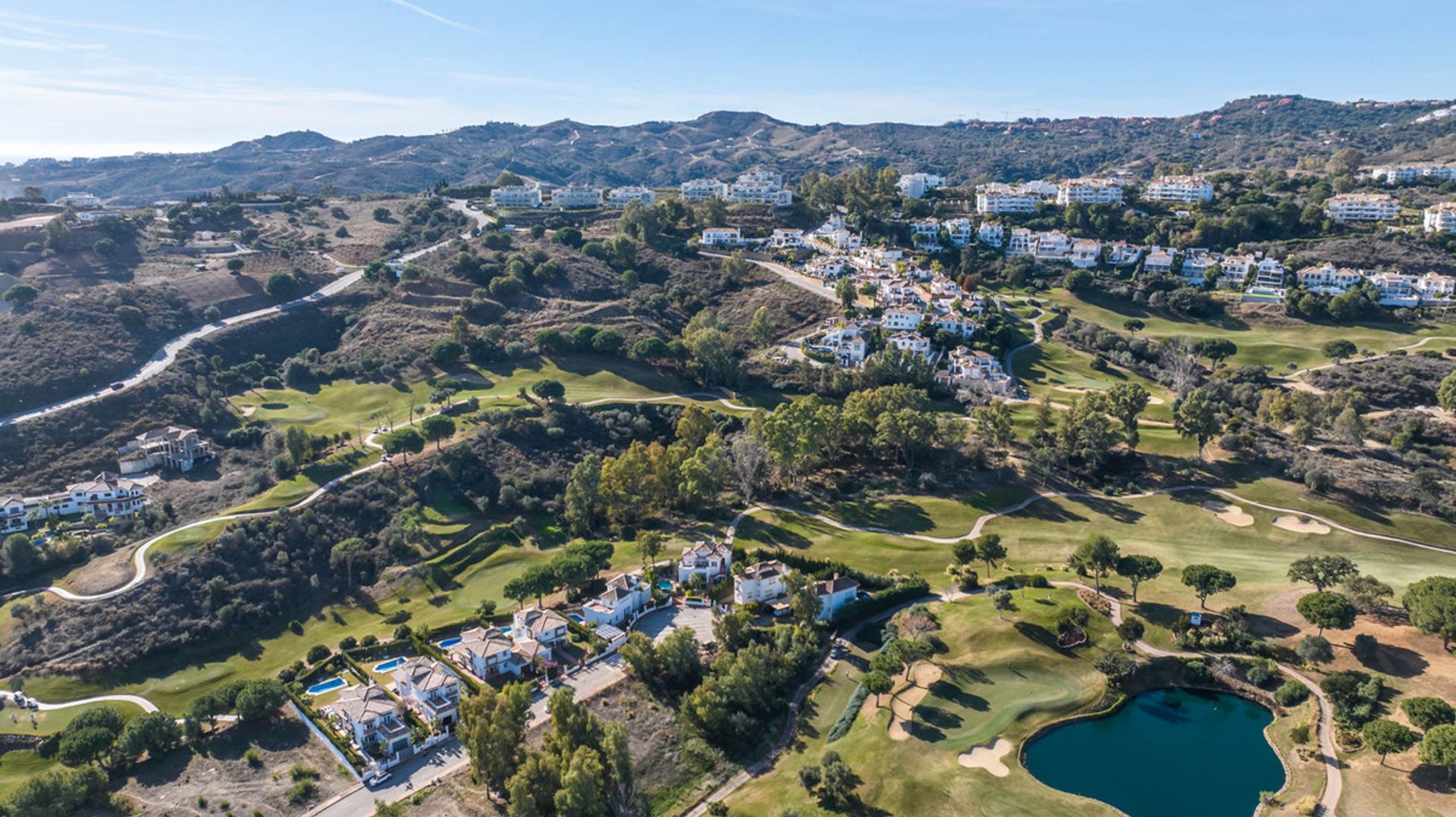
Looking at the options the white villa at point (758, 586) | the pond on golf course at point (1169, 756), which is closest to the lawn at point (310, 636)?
the white villa at point (758, 586)

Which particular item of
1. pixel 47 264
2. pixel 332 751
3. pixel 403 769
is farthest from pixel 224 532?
pixel 47 264

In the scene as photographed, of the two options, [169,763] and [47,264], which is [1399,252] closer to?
[169,763]

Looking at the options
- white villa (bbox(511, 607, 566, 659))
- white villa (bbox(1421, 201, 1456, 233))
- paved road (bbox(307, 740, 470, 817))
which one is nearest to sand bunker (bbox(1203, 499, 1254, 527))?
white villa (bbox(511, 607, 566, 659))

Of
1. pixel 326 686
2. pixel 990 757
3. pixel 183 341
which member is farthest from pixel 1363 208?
pixel 183 341

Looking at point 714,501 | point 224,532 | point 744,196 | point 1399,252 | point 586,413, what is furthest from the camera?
point 744,196

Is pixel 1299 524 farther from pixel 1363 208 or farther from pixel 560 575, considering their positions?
pixel 1363 208

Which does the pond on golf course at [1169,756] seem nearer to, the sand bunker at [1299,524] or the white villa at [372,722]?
the sand bunker at [1299,524]

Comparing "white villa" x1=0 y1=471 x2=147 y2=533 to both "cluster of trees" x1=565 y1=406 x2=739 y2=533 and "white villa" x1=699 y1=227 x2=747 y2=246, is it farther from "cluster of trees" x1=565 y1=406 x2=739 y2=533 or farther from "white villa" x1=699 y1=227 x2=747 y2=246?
"white villa" x1=699 y1=227 x2=747 y2=246
